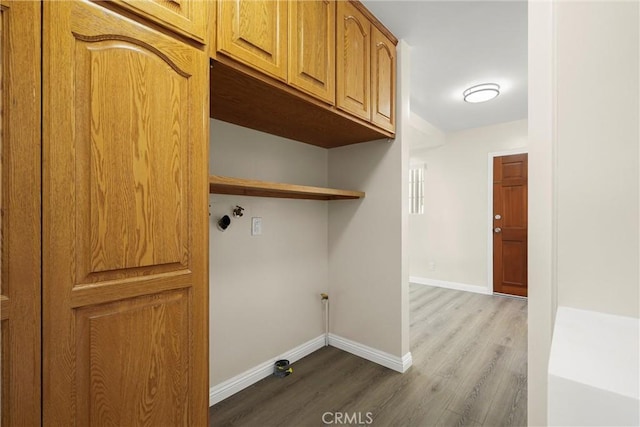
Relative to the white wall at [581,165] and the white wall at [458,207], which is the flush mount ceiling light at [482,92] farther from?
the white wall at [581,165]

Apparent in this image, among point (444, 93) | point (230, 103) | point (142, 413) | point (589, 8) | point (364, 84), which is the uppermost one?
point (444, 93)

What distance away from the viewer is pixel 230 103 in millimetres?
1523

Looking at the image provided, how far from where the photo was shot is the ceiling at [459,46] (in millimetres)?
1807

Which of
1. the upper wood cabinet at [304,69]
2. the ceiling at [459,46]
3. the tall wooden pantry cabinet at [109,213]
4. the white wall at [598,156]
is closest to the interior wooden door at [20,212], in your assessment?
the tall wooden pantry cabinet at [109,213]

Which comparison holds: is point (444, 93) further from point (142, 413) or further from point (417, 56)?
point (142, 413)

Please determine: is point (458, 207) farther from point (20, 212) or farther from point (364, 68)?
point (20, 212)

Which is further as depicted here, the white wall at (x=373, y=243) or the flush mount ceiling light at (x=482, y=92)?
the flush mount ceiling light at (x=482, y=92)

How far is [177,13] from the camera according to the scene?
1.00m

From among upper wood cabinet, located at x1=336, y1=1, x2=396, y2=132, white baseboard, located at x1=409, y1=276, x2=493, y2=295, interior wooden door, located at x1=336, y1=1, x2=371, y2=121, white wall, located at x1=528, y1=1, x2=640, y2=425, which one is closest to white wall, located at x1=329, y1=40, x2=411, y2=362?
upper wood cabinet, located at x1=336, y1=1, x2=396, y2=132

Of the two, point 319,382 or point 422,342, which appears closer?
point 319,382

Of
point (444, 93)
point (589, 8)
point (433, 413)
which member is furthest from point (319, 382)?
point (444, 93)

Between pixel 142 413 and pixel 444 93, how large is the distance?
3.37m

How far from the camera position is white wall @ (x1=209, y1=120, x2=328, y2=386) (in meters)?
1.79
